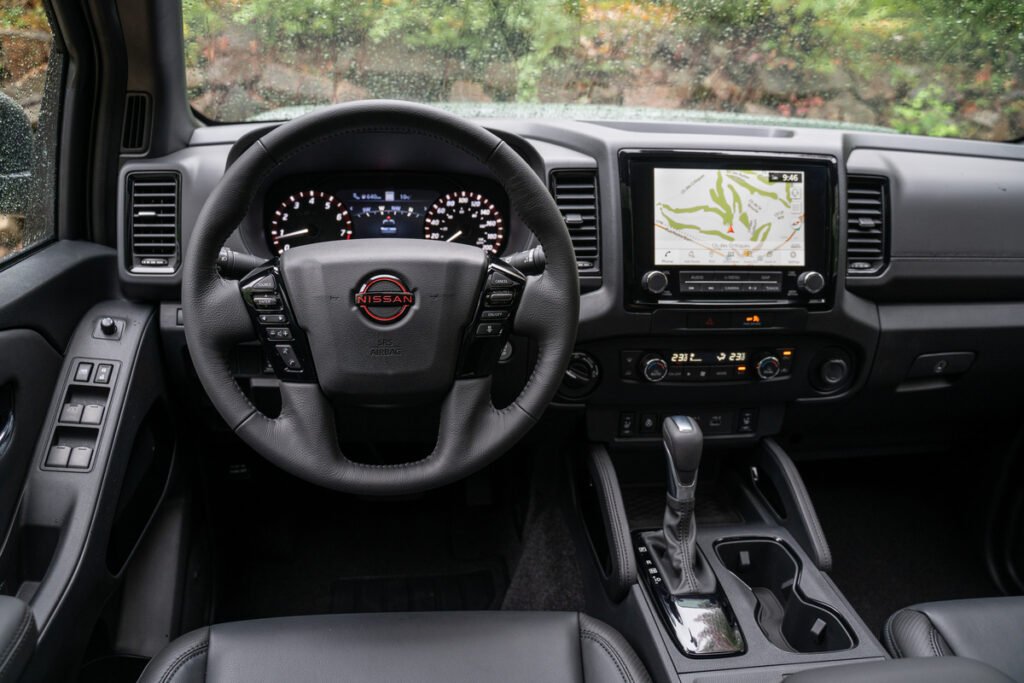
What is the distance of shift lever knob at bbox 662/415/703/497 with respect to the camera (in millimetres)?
1582

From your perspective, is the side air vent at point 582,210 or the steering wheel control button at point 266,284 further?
the side air vent at point 582,210

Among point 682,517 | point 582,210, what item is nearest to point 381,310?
point 582,210

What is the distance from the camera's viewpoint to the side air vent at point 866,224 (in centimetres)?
183

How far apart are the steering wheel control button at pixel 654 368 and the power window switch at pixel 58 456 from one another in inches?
49.7

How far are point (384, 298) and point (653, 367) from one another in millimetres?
820

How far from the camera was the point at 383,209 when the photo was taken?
5.44 ft

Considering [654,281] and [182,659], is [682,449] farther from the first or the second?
[182,659]

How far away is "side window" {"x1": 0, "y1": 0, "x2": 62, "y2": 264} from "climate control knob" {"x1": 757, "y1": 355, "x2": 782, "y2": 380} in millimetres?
1698

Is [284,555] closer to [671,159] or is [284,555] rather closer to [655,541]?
[655,541]

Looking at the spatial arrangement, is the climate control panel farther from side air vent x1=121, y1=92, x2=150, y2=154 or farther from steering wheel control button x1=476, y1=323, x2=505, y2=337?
side air vent x1=121, y1=92, x2=150, y2=154

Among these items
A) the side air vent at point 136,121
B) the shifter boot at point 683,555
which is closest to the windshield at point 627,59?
the side air vent at point 136,121

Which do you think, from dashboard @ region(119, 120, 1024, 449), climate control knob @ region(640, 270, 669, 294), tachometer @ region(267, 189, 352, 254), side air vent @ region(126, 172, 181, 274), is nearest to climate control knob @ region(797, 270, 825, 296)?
dashboard @ region(119, 120, 1024, 449)

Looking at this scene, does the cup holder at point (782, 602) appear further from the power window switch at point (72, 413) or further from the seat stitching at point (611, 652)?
the power window switch at point (72, 413)

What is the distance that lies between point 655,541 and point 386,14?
1.45m
